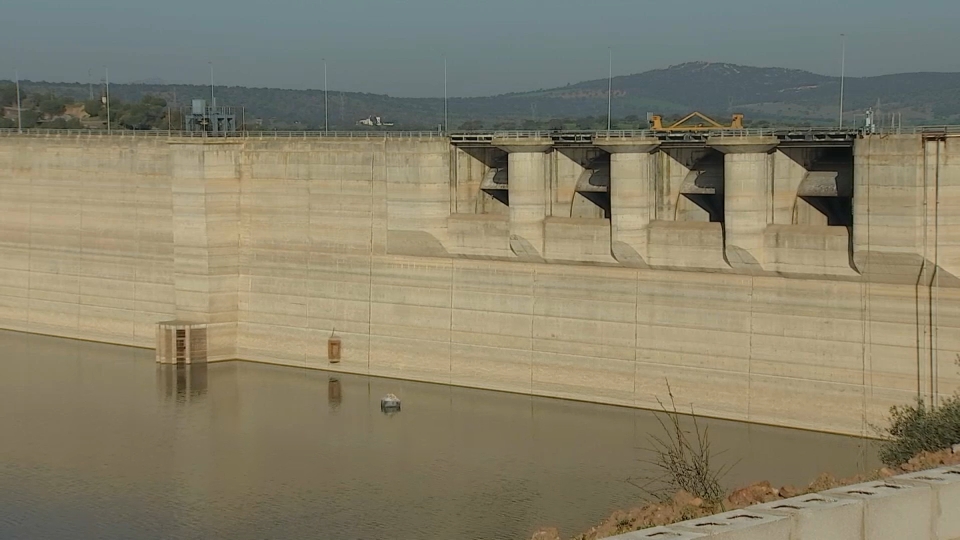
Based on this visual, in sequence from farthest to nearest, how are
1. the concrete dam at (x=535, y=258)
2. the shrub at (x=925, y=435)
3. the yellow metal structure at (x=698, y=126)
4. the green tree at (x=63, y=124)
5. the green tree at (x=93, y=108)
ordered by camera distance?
the green tree at (x=93, y=108)
the green tree at (x=63, y=124)
the yellow metal structure at (x=698, y=126)
the concrete dam at (x=535, y=258)
the shrub at (x=925, y=435)

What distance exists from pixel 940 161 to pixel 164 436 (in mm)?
16367

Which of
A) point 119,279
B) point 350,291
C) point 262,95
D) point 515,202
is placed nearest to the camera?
point 515,202

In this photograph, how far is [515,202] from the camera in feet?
109

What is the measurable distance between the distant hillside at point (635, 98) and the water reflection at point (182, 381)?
48819mm

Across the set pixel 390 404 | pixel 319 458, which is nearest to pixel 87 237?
pixel 390 404

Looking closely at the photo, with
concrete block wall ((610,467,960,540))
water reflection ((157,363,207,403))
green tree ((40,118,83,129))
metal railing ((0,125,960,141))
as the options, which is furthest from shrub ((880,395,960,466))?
green tree ((40,118,83,129))

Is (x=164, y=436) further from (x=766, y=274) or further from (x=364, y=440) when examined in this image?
(x=766, y=274)

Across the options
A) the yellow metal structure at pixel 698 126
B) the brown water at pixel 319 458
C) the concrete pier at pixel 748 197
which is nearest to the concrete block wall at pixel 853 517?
the brown water at pixel 319 458

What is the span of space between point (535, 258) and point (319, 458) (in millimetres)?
7578

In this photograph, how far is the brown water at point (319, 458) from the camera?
24.2 meters

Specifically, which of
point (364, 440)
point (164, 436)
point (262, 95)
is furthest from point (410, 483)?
point (262, 95)

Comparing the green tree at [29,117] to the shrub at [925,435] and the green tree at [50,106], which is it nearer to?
the green tree at [50,106]

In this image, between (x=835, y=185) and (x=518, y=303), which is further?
(x=518, y=303)

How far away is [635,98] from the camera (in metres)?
111
